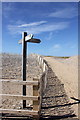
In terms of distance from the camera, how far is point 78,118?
17.2 ft

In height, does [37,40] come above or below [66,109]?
above

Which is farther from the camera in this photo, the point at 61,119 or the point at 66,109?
the point at 66,109

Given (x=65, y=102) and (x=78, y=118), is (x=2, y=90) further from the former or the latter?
(x=78, y=118)

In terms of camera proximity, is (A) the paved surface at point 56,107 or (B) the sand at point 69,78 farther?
(B) the sand at point 69,78

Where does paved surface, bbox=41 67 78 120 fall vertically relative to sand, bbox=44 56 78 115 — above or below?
below

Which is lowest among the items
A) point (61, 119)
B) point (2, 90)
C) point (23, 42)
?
point (61, 119)

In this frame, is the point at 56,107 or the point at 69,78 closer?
the point at 56,107

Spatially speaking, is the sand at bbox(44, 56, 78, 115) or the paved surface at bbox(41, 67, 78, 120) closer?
the paved surface at bbox(41, 67, 78, 120)

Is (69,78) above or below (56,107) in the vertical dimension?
above

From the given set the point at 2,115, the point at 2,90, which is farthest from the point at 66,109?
the point at 2,90

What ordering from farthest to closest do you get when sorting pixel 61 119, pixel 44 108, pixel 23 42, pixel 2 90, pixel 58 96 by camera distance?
pixel 2 90
pixel 58 96
pixel 44 108
pixel 23 42
pixel 61 119

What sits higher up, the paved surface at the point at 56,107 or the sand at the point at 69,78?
the sand at the point at 69,78

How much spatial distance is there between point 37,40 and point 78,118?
2780 millimetres

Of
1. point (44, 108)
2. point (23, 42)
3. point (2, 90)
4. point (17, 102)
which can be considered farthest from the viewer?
point (2, 90)
